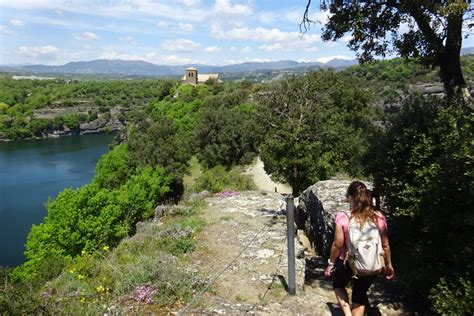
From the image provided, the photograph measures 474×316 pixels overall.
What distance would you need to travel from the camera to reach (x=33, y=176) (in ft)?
196

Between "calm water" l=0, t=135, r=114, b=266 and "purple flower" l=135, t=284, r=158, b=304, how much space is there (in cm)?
2973

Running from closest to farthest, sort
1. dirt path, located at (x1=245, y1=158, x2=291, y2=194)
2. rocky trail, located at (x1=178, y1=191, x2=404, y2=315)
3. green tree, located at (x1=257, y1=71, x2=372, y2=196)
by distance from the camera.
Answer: rocky trail, located at (x1=178, y1=191, x2=404, y2=315)
green tree, located at (x1=257, y1=71, x2=372, y2=196)
dirt path, located at (x1=245, y1=158, x2=291, y2=194)

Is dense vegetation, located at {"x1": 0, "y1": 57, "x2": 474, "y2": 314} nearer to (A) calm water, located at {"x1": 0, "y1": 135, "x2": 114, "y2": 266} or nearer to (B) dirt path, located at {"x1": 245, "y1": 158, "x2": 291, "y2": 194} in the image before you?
(B) dirt path, located at {"x1": 245, "y1": 158, "x2": 291, "y2": 194}

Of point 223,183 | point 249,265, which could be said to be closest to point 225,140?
point 223,183

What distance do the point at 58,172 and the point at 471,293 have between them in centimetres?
6592

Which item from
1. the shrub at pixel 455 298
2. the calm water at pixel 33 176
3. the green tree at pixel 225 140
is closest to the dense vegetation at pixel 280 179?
the shrub at pixel 455 298

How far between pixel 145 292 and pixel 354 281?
3.12 metres

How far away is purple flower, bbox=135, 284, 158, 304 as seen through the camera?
5762 millimetres

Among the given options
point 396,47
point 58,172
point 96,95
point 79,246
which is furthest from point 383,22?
point 96,95

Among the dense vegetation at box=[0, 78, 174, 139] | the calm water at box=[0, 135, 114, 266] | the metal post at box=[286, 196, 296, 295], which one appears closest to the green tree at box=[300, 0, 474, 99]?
the metal post at box=[286, 196, 296, 295]

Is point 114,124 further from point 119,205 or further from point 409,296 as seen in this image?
point 409,296

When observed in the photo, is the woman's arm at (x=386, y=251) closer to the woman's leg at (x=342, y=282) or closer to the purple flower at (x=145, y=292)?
the woman's leg at (x=342, y=282)

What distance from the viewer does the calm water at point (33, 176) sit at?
3662 centimetres

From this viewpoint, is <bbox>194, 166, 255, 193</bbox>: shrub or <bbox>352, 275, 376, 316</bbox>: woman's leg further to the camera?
<bbox>194, 166, 255, 193</bbox>: shrub
